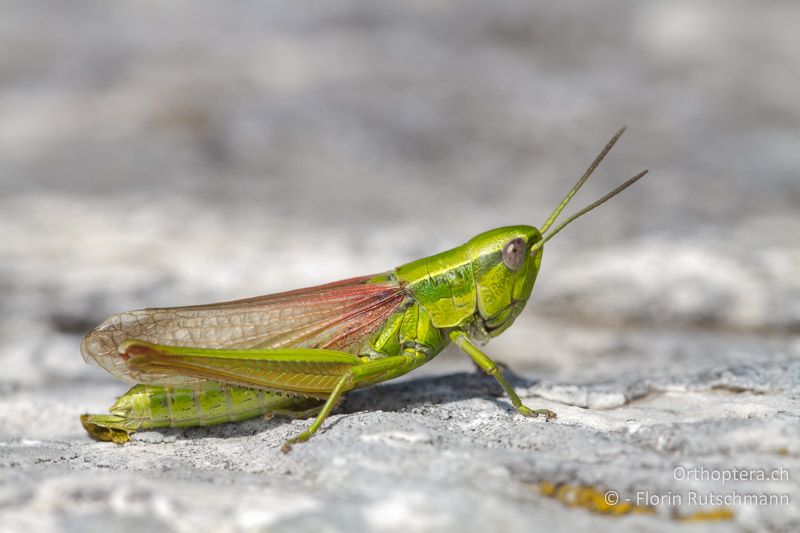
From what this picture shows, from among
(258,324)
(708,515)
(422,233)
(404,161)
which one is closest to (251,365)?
(258,324)

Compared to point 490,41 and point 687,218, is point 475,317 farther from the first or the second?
point 490,41

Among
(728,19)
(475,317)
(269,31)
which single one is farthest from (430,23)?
(475,317)

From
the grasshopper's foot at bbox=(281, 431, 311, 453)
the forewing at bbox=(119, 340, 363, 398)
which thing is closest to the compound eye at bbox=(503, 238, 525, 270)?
the forewing at bbox=(119, 340, 363, 398)

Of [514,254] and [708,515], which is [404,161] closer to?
[514,254]

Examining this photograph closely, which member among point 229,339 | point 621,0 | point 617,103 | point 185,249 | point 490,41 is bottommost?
point 229,339

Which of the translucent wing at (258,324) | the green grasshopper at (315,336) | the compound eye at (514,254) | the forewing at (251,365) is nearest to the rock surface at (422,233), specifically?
the green grasshopper at (315,336)

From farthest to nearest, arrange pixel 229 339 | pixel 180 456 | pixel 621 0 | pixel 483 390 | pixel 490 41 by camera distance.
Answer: pixel 621 0 → pixel 490 41 → pixel 483 390 → pixel 229 339 → pixel 180 456
